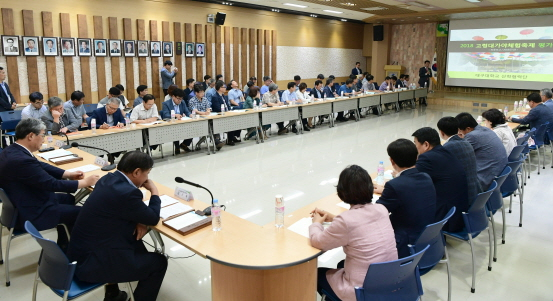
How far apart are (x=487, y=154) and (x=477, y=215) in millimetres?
1000

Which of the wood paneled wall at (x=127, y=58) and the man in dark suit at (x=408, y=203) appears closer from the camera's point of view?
the man in dark suit at (x=408, y=203)

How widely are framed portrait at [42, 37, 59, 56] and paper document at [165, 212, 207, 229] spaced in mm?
6919

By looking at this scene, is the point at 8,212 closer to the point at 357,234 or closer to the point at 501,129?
the point at 357,234

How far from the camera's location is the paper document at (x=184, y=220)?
8.32 feet

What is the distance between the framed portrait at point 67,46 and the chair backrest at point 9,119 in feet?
7.58

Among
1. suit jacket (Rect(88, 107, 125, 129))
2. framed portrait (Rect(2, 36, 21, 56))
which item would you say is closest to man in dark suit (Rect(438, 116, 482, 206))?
suit jacket (Rect(88, 107, 125, 129))

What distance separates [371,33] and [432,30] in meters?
2.51

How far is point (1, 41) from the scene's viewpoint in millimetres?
7258

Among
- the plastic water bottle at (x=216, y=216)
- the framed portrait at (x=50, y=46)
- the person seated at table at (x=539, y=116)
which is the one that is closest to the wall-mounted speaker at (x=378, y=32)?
the person seated at table at (x=539, y=116)

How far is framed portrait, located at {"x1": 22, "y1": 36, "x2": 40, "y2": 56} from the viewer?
757 cm

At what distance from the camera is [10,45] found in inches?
290

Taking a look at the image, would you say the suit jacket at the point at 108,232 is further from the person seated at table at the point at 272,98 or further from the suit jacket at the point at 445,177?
the person seated at table at the point at 272,98

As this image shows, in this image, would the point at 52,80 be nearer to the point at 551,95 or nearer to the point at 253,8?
the point at 253,8

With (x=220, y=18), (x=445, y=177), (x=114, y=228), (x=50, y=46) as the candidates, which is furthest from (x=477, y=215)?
(x=220, y=18)
